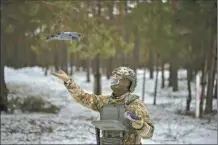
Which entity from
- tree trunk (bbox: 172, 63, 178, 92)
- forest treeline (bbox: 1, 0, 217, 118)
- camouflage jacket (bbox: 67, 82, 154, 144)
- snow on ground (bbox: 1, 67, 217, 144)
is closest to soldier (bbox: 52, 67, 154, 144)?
camouflage jacket (bbox: 67, 82, 154, 144)

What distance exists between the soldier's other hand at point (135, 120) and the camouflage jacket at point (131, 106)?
2.5 inches

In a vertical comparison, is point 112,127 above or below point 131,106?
below

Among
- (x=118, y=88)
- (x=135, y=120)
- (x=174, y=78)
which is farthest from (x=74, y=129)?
(x=174, y=78)

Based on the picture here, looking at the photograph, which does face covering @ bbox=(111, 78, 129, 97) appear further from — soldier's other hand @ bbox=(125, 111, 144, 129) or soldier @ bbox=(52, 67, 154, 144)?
soldier's other hand @ bbox=(125, 111, 144, 129)

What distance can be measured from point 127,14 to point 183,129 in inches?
393

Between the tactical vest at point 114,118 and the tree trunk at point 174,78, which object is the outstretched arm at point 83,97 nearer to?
the tactical vest at point 114,118

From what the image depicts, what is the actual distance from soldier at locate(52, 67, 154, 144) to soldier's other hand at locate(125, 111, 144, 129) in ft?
0.29

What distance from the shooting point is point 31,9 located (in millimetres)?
13523

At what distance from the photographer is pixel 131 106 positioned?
11.9ft

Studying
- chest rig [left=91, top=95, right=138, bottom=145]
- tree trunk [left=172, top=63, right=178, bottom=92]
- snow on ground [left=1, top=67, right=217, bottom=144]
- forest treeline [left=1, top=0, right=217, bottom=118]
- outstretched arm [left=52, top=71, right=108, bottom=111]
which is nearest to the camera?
chest rig [left=91, top=95, right=138, bottom=145]

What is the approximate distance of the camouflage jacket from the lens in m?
3.46

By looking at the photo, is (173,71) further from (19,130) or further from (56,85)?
(19,130)

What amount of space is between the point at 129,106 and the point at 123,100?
0.09 meters

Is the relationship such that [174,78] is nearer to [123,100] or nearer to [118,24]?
[118,24]
